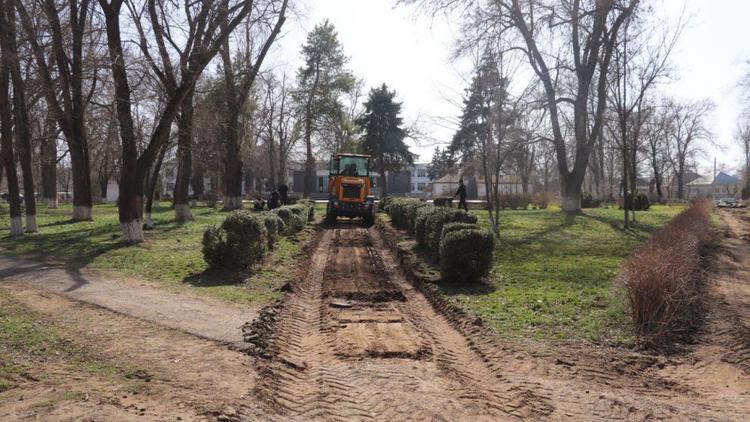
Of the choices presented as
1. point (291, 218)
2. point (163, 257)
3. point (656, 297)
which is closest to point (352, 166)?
point (291, 218)

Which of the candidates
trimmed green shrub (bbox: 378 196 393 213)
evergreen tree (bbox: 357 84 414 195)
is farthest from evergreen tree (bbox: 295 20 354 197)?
trimmed green shrub (bbox: 378 196 393 213)

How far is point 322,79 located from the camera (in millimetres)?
48969

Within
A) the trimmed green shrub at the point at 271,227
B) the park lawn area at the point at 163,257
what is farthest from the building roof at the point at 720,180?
the trimmed green shrub at the point at 271,227

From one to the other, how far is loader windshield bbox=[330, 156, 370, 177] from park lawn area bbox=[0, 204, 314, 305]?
598cm

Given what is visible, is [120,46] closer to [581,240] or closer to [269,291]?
[269,291]

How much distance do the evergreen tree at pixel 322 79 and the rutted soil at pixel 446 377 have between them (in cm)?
4029

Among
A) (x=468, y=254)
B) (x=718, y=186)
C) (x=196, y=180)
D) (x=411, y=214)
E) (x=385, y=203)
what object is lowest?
(x=468, y=254)

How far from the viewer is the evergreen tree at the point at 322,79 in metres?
47.9

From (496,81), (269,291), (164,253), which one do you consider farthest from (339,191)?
(269,291)

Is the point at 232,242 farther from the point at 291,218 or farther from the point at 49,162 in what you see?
the point at 49,162

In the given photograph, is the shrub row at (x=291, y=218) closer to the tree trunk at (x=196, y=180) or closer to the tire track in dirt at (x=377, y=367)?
the tire track in dirt at (x=377, y=367)

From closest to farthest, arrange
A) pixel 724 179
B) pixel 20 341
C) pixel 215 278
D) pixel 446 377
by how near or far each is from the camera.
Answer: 1. pixel 446 377
2. pixel 20 341
3. pixel 215 278
4. pixel 724 179

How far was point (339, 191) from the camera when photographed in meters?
25.6

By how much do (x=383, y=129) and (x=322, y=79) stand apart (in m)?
7.30
